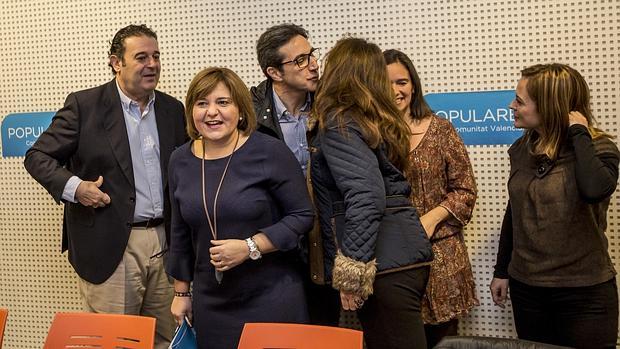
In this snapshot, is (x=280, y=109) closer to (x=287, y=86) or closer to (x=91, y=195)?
(x=287, y=86)

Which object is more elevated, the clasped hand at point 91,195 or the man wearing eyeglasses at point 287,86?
the man wearing eyeglasses at point 287,86

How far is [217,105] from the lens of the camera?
2713 mm

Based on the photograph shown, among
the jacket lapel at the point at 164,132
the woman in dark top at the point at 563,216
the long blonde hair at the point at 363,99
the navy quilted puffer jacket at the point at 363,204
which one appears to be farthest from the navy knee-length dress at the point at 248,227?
the woman in dark top at the point at 563,216

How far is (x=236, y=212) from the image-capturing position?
2.65m

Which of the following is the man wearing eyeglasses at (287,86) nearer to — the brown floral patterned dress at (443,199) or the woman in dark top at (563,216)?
the brown floral patterned dress at (443,199)

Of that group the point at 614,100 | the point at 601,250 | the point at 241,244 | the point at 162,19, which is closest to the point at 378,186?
the point at 241,244

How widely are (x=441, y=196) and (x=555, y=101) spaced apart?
0.69 m

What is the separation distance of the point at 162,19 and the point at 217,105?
1.74 meters

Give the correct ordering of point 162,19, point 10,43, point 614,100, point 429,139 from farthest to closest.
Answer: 1. point 10,43
2. point 162,19
3. point 614,100
4. point 429,139

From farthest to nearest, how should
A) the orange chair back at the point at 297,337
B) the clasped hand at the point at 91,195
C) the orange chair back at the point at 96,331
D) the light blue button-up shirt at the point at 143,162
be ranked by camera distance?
the light blue button-up shirt at the point at 143,162
the clasped hand at the point at 91,195
the orange chair back at the point at 96,331
the orange chair back at the point at 297,337

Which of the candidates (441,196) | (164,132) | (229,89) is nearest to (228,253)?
(229,89)

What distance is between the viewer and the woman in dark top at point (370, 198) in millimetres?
2482

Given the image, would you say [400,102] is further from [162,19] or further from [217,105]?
[162,19]

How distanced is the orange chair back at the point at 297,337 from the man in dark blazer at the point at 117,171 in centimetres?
139
